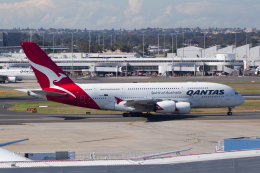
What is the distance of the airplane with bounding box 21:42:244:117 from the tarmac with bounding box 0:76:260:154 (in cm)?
176

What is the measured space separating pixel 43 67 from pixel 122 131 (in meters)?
16.1

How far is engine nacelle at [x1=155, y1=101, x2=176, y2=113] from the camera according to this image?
4597cm

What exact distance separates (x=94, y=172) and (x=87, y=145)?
1704 centimetres

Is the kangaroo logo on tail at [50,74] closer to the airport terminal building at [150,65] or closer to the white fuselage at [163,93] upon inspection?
the white fuselage at [163,93]

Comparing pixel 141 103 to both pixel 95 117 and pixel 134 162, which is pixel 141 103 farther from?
pixel 134 162

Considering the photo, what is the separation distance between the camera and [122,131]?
3769 centimetres

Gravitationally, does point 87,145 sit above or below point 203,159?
below

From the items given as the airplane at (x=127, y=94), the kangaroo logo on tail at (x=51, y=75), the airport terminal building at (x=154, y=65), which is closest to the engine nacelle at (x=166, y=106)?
the airplane at (x=127, y=94)

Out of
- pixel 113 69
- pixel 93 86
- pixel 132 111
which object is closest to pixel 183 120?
pixel 132 111

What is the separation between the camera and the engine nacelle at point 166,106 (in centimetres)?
4597

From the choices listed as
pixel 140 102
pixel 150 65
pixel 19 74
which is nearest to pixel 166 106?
pixel 140 102

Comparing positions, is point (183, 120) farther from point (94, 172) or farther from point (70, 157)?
point (94, 172)

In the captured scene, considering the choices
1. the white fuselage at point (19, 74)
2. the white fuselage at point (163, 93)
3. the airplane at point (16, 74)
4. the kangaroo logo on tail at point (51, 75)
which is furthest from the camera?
the white fuselage at point (19, 74)

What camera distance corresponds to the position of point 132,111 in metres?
48.3
